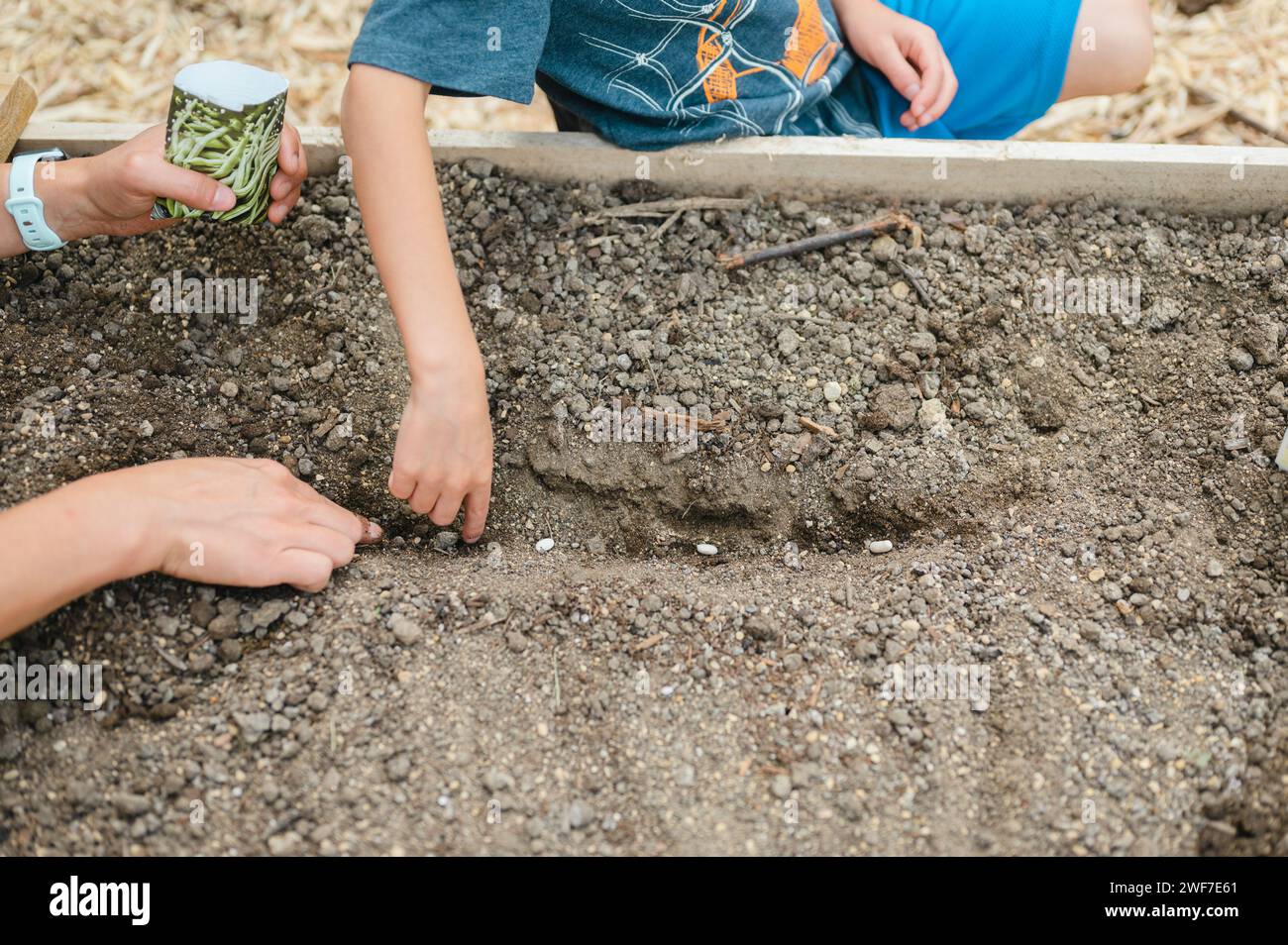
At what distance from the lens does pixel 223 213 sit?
189 cm

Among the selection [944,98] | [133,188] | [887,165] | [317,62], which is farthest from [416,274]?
[317,62]

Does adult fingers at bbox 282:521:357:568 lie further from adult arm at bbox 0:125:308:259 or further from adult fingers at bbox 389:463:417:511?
adult arm at bbox 0:125:308:259

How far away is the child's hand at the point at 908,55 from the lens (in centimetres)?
223

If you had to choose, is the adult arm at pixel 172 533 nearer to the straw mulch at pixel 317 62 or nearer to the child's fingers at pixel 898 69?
the child's fingers at pixel 898 69

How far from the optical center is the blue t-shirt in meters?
1.68

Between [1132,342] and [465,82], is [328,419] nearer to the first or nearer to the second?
[465,82]

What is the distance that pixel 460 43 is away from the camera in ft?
5.56

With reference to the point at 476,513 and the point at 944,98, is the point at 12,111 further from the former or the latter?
the point at 944,98

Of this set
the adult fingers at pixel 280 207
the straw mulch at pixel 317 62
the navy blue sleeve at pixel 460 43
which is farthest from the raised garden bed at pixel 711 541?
the straw mulch at pixel 317 62

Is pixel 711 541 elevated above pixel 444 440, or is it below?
below

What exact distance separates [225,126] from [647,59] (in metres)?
0.79

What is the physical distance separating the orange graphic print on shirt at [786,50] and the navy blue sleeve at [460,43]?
0.45 metres

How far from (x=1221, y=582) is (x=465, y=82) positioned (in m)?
1.51

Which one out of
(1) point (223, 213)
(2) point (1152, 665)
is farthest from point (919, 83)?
(1) point (223, 213)
